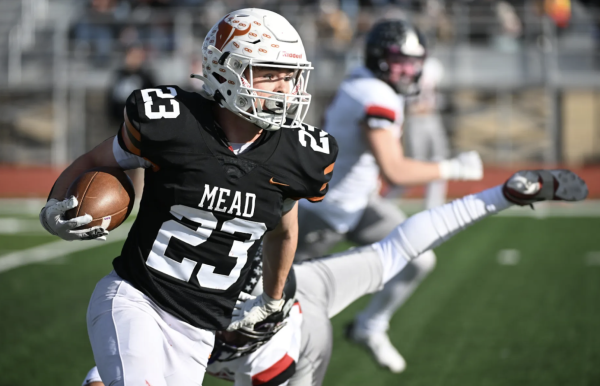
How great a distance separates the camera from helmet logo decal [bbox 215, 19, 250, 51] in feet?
9.02

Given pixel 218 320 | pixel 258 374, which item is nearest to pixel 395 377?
pixel 258 374

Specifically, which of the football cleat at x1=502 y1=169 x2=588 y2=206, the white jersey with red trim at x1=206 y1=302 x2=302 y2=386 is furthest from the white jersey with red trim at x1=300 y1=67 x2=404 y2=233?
the white jersey with red trim at x1=206 y1=302 x2=302 y2=386

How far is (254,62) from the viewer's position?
2.69 m

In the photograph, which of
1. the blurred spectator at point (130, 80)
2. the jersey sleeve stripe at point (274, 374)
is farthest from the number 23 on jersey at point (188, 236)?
the blurred spectator at point (130, 80)

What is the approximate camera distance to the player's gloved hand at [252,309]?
290 cm

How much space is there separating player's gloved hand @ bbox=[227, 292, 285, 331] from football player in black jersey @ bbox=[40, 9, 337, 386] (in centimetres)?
4

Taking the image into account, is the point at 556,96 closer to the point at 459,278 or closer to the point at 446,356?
the point at 459,278

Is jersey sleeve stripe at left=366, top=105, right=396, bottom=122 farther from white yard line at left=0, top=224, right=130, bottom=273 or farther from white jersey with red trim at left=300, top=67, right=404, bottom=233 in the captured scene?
white yard line at left=0, top=224, right=130, bottom=273

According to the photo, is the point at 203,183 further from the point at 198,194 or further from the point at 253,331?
the point at 253,331

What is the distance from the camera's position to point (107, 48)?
15.4 m

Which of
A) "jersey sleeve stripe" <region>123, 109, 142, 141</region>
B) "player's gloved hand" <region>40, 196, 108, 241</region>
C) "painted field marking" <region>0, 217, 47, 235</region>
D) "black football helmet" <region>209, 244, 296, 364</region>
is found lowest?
"painted field marking" <region>0, 217, 47, 235</region>

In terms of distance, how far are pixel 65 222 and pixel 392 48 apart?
2.38 m

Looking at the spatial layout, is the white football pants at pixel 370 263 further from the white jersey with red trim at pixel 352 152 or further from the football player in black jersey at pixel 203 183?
the white jersey with red trim at pixel 352 152

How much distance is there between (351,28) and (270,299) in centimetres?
1254
